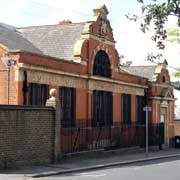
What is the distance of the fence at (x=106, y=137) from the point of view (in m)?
30.7

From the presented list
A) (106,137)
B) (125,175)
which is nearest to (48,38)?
(106,137)

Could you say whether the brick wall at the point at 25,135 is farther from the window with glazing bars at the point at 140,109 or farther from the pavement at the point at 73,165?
the window with glazing bars at the point at 140,109

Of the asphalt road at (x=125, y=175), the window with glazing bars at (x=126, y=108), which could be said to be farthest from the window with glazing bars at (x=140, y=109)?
the asphalt road at (x=125, y=175)

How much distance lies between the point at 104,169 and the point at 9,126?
16.2 feet

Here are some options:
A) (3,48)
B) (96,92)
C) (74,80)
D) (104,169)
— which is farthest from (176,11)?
(96,92)

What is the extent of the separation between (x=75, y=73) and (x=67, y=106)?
1983 millimetres

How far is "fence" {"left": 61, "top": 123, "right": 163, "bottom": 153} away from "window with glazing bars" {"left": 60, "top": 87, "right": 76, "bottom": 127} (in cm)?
45

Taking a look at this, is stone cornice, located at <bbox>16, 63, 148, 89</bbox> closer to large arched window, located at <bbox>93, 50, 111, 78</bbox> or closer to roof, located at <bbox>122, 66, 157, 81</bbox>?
large arched window, located at <bbox>93, 50, 111, 78</bbox>

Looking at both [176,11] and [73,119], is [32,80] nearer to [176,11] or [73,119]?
[73,119]

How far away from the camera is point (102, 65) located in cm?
3588

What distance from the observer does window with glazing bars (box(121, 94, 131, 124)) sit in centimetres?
3916

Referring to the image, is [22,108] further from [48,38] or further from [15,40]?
[48,38]

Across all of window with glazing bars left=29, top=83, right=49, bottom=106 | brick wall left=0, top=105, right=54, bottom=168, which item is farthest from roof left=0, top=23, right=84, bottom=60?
brick wall left=0, top=105, right=54, bottom=168

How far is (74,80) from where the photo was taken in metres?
32.2
